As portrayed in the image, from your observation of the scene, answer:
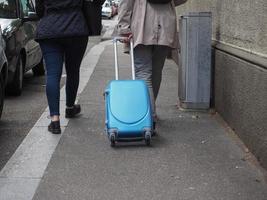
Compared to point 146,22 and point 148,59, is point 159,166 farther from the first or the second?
point 146,22

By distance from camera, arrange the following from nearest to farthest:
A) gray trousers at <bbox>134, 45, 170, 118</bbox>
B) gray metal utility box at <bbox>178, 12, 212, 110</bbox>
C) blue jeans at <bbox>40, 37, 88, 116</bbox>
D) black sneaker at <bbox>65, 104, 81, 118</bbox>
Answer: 1. blue jeans at <bbox>40, 37, 88, 116</bbox>
2. gray trousers at <bbox>134, 45, 170, 118</bbox>
3. black sneaker at <bbox>65, 104, 81, 118</bbox>
4. gray metal utility box at <bbox>178, 12, 212, 110</bbox>

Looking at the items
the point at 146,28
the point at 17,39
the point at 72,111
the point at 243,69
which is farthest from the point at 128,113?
the point at 17,39

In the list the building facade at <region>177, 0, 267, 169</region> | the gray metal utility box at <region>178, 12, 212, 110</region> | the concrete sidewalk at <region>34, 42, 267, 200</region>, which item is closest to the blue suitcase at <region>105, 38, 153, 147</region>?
the concrete sidewalk at <region>34, 42, 267, 200</region>

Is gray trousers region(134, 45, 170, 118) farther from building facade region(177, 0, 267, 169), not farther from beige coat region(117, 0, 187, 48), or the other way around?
building facade region(177, 0, 267, 169)

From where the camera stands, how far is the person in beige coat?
18.9 ft

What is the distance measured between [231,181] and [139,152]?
41.2 inches

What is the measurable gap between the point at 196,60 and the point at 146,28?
3.98ft

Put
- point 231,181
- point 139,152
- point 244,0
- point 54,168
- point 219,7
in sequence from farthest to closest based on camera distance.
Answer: point 219,7, point 244,0, point 139,152, point 54,168, point 231,181

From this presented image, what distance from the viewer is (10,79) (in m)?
7.71

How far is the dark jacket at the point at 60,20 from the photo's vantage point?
18.4 feet

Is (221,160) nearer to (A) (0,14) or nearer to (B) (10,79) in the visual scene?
(B) (10,79)

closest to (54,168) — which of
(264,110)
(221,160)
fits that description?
(221,160)

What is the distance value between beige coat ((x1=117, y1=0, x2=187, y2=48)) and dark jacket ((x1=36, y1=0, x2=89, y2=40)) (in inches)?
17.0

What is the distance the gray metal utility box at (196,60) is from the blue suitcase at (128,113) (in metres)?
1.52
